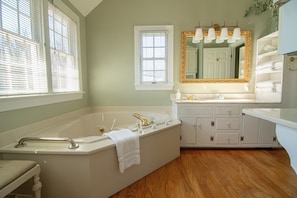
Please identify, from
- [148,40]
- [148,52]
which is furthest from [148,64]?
[148,40]

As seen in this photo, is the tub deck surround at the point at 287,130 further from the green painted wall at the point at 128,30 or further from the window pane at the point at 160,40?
the window pane at the point at 160,40

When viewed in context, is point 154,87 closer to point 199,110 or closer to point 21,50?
point 199,110

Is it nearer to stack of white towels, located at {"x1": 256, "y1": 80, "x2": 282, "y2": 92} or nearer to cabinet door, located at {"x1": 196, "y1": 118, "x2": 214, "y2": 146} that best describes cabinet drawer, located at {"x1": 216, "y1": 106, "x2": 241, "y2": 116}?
cabinet door, located at {"x1": 196, "y1": 118, "x2": 214, "y2": 146}

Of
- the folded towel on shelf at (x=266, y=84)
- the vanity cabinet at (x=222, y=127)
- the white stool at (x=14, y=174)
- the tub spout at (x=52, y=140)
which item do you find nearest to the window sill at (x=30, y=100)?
the tub spout at (x=52, y=140)

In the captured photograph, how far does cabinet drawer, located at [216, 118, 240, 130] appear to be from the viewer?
7.94 ft

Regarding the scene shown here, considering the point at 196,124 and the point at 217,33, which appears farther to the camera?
the point at 217,33

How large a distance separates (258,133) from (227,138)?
1.51ft

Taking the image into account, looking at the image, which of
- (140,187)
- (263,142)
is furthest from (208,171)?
Result: (263,142)

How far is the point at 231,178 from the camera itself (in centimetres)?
175

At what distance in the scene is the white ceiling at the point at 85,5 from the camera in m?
2.45

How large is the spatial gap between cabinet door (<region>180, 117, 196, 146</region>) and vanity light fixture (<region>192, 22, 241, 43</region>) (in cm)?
137

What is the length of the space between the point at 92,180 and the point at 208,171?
131 centimetres

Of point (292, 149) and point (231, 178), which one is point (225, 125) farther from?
point (292, 149)

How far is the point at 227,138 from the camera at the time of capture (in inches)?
96.7
